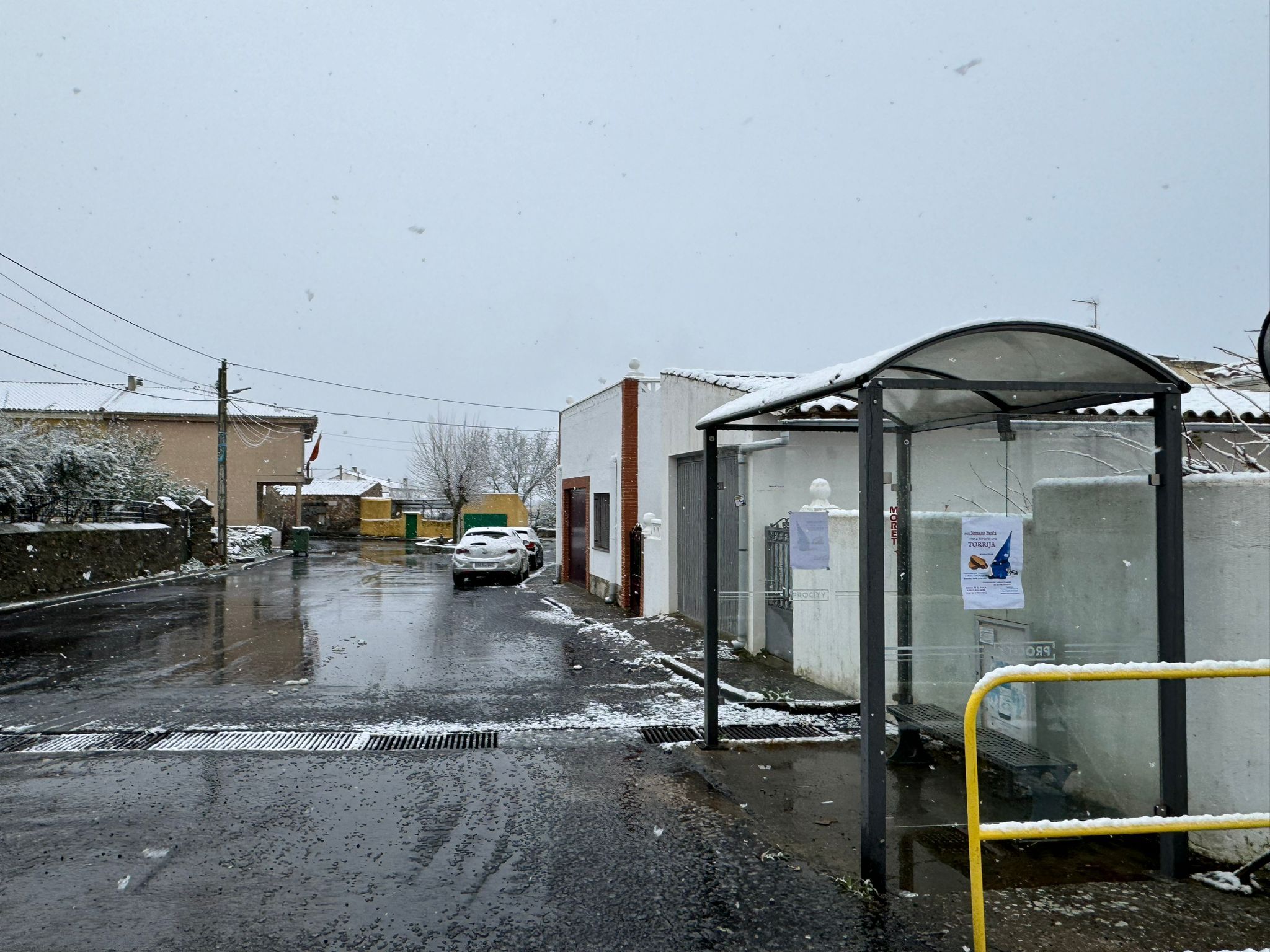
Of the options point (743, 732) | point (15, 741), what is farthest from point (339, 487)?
point (743, 732)

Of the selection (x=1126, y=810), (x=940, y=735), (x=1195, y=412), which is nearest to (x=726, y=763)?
(x=940, y=735)

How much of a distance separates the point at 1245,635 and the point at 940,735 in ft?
6.06

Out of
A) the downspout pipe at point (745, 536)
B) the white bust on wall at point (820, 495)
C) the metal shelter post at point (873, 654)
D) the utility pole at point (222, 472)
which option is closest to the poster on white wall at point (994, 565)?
the metal shelter post at point (873, 654)

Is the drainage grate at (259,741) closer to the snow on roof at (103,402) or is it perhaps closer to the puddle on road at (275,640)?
the puddle on road at (275,640)

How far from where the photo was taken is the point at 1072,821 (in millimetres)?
3770

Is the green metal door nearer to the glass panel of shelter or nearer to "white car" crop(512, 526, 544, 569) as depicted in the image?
"white car" crop(512, 526, 544, 569)

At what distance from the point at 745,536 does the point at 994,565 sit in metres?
5.48

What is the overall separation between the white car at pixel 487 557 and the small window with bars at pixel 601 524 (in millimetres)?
3606

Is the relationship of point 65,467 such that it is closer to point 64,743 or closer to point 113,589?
point 113,589

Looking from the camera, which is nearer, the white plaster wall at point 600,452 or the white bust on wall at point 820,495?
the white bust on wall at point 820,495

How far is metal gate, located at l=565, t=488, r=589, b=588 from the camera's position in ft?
71.8

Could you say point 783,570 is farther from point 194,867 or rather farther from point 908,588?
point 194,867

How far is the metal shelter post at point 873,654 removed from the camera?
4.45m

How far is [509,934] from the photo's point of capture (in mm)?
3939
